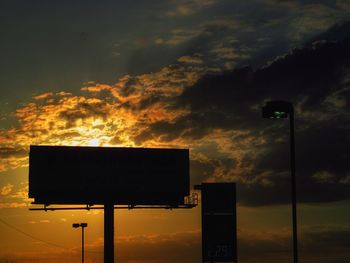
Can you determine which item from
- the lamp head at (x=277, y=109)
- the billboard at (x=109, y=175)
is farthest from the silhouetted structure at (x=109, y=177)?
the lamp head at (x=277, y=109)

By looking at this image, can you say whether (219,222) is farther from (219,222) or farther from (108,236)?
(108,236)

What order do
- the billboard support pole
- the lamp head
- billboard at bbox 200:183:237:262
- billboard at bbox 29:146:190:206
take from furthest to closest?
the billboard support pole → billboard at bbox 29:146:190:206 → billboard at bbox 200:183:237:262 → the lamp head

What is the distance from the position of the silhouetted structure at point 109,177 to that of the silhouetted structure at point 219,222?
95.0 feet

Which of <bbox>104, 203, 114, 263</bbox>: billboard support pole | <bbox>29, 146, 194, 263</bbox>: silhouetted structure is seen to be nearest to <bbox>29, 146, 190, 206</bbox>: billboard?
<bbox>29, 146, 194, 263</bbox>: silhouetted structure

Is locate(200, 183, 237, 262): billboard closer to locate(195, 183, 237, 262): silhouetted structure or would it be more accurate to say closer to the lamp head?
locate(195, 183, 237, 262): silhouetted structure

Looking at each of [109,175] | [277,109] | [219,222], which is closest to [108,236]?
[109,175]

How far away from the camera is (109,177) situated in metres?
68.6

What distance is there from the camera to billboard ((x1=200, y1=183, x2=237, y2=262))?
3853 cm

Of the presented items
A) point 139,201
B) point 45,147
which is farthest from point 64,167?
point 139,201

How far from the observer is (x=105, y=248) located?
66.6m

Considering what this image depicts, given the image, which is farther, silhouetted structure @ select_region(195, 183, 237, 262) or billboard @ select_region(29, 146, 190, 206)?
billboard @ select_region(29, 146, 190, 206)

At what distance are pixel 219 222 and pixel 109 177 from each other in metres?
31.0

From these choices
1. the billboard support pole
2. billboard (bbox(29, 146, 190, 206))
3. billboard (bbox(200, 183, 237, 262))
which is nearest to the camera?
billboard (bbox(200, 183, 237, 262))

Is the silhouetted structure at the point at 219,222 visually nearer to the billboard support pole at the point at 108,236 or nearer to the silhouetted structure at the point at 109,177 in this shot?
the billboard support pole at the point at 108,236
